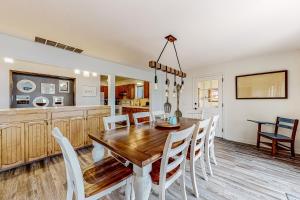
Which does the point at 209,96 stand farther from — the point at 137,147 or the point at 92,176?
the point at 92,176

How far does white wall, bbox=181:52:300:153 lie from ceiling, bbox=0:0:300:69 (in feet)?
1.63

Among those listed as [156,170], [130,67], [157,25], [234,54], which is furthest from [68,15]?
[234,54]

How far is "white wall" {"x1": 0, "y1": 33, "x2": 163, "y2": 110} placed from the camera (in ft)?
7.43

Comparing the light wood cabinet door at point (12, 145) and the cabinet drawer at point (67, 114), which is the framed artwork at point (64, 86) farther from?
the light wood cabinet door at point (12, 145)

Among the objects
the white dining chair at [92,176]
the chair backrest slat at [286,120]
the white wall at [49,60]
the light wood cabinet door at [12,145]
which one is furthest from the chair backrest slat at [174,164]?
the chair backrest slat at [286,120]

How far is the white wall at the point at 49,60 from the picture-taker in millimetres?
2266

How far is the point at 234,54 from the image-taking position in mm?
3393

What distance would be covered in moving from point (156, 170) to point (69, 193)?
830 mm

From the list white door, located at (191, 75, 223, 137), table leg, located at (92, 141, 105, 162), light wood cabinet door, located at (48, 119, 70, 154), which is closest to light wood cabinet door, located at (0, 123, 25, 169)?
light wood cabinet door, located at (48, 119, 70, 154)

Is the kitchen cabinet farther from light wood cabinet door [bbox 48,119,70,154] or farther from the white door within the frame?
light wood cabinet door [bbox 48,119,70,154]

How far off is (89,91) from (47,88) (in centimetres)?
118

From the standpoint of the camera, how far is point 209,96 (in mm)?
4551

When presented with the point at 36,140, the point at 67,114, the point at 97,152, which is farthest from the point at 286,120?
the point at 36,140

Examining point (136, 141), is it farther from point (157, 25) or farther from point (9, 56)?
point (9, 56)
